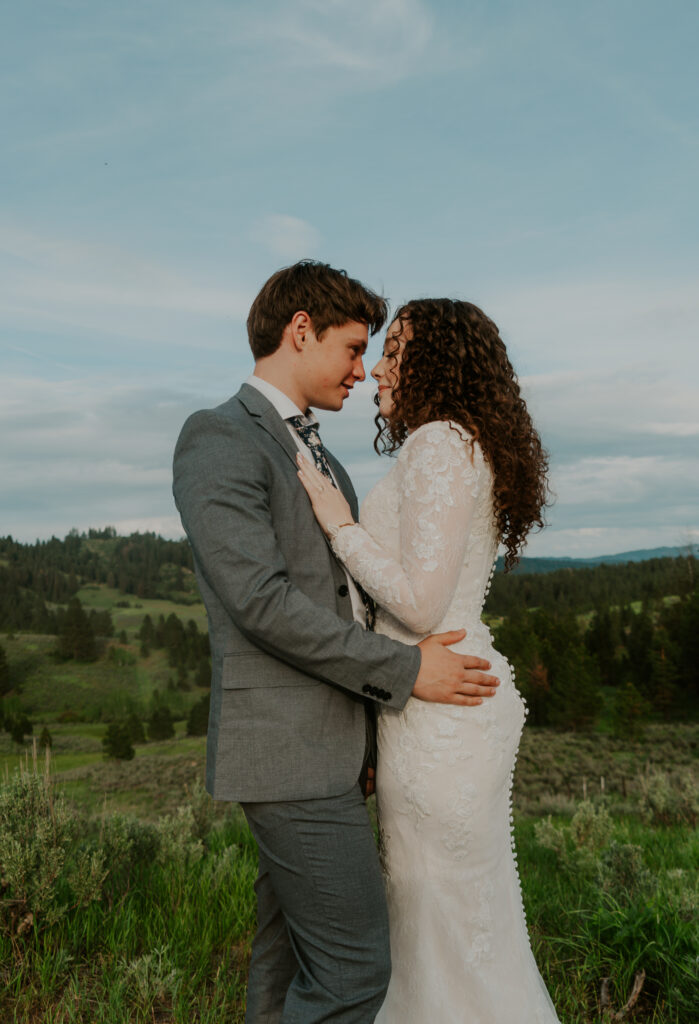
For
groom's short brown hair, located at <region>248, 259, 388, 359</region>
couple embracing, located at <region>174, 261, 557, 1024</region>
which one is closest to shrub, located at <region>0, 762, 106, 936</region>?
couple embracing, located at <region>174, 261, 557, 1024</region>

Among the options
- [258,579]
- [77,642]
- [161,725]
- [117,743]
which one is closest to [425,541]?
[258,579]

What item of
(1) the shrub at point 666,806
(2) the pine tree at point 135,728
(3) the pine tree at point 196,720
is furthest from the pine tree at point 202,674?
(1) the shrub at point 666,806

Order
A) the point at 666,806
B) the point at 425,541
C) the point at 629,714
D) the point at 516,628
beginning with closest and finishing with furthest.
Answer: the point at 425,541, the point at 666,806, the point at 629,714, the point at 516,628

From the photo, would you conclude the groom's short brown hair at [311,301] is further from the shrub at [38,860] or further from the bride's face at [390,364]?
the shrub at [38,860]

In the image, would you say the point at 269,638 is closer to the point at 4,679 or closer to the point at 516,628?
the point at 4,679

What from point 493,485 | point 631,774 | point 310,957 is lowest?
point 631,774

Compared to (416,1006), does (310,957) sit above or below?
above

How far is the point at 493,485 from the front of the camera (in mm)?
2375

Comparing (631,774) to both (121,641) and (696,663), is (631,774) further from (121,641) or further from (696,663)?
(121,641)

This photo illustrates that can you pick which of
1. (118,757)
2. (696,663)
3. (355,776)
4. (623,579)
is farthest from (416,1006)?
(623,579)

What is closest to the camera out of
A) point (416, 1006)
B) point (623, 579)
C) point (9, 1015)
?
point (416, 1006)

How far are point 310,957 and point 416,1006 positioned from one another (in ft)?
1.81

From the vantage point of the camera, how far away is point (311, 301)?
7.80 ft

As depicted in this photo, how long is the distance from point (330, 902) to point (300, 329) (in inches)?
65.0
